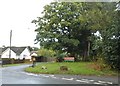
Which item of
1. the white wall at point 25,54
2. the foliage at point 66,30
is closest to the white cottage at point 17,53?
the white wall at point 25,54

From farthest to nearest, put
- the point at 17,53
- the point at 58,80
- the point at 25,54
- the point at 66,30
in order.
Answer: the point at 25,54 → the point at 17,53 → the point at 66,30 → the point at 58,80

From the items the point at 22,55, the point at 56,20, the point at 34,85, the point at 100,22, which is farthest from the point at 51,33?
the point at 22,55

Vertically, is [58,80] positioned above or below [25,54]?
below

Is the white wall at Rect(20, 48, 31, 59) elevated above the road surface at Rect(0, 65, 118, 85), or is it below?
above

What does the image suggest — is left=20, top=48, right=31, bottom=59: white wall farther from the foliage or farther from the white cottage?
the foliage

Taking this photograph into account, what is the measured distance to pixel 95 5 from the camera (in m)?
26.5

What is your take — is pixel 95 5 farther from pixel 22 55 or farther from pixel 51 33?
pixel 22 55

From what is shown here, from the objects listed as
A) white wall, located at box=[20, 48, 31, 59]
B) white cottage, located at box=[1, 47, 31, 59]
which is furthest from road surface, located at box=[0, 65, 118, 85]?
white wall, located at box=[20, 48, 31, 59]

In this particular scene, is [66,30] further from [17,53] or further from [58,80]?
[17,53]

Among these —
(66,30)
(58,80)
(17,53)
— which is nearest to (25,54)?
(17,53)

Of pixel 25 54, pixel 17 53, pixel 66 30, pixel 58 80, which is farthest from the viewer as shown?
pixel 25 54

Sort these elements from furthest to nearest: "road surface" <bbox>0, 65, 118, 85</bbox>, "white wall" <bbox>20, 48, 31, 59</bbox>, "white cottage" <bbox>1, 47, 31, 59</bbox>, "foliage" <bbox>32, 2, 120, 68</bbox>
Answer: "white wall" <bbox>20, 48, 31, 59</bbox>
"white cottage" <bbox>1, 47, 31, 59</bbox>
"foliage" <bbox>32, 2, 120, 68</bbox>
"road surface" <bbox>0, 65, 118, 85</bbox>

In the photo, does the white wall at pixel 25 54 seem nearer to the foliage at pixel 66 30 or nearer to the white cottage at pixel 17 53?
the white cottage at pixel 17 53

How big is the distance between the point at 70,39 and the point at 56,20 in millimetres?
3608
